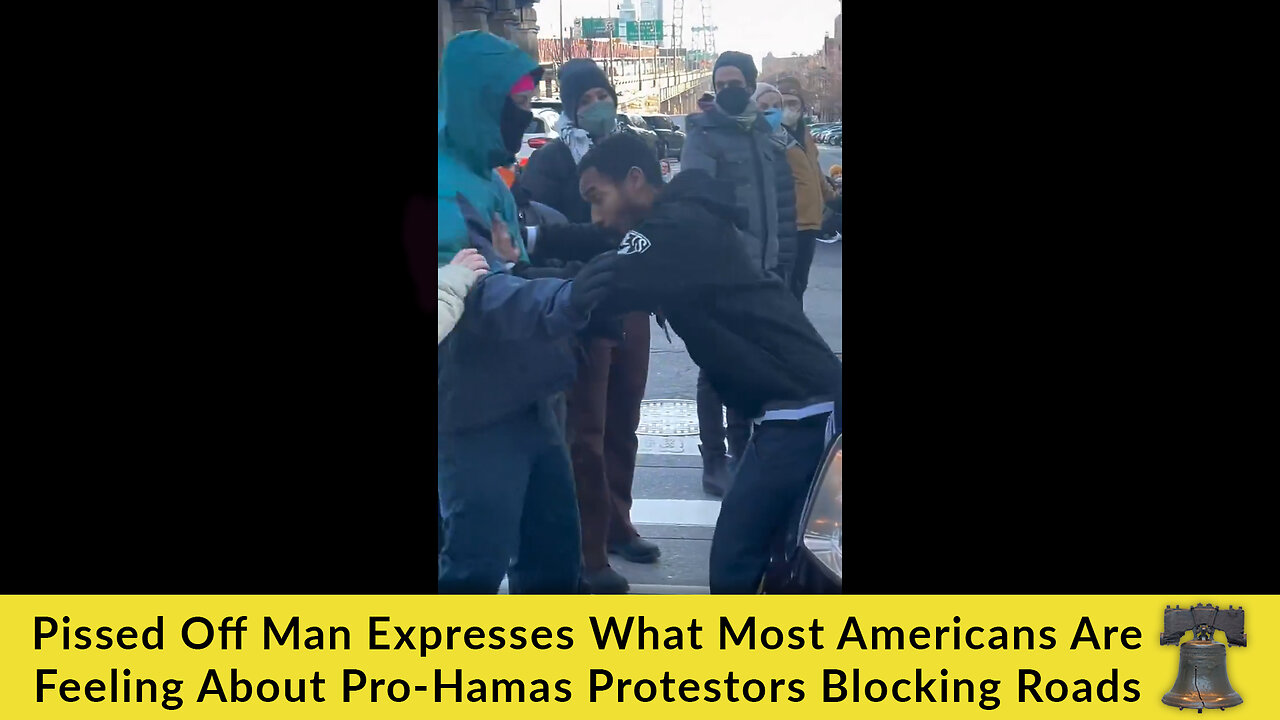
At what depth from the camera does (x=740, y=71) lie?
4.85 metres

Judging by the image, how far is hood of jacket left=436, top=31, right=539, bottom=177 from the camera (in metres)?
4.77

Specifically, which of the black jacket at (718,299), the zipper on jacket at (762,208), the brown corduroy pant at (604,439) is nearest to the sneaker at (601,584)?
the brown corduroy pant at (604,439)

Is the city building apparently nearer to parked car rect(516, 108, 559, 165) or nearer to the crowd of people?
the crowd of people

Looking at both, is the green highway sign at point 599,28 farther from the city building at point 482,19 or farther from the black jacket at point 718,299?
the black jacket at point 718,299

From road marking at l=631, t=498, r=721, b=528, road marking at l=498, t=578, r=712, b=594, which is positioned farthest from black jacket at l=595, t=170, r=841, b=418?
road marking at l=498, t=578, r=712, b=594

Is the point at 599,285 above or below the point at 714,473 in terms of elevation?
above

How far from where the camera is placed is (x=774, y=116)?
16.1 ft

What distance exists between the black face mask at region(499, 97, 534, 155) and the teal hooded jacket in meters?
0.01

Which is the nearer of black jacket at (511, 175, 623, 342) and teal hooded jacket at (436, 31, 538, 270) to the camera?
teal hooded jacket at (436, 31, 538, 270)

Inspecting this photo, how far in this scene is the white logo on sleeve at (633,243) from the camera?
4.85m

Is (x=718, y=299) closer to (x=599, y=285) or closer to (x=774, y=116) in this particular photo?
(x=599, y=285)
